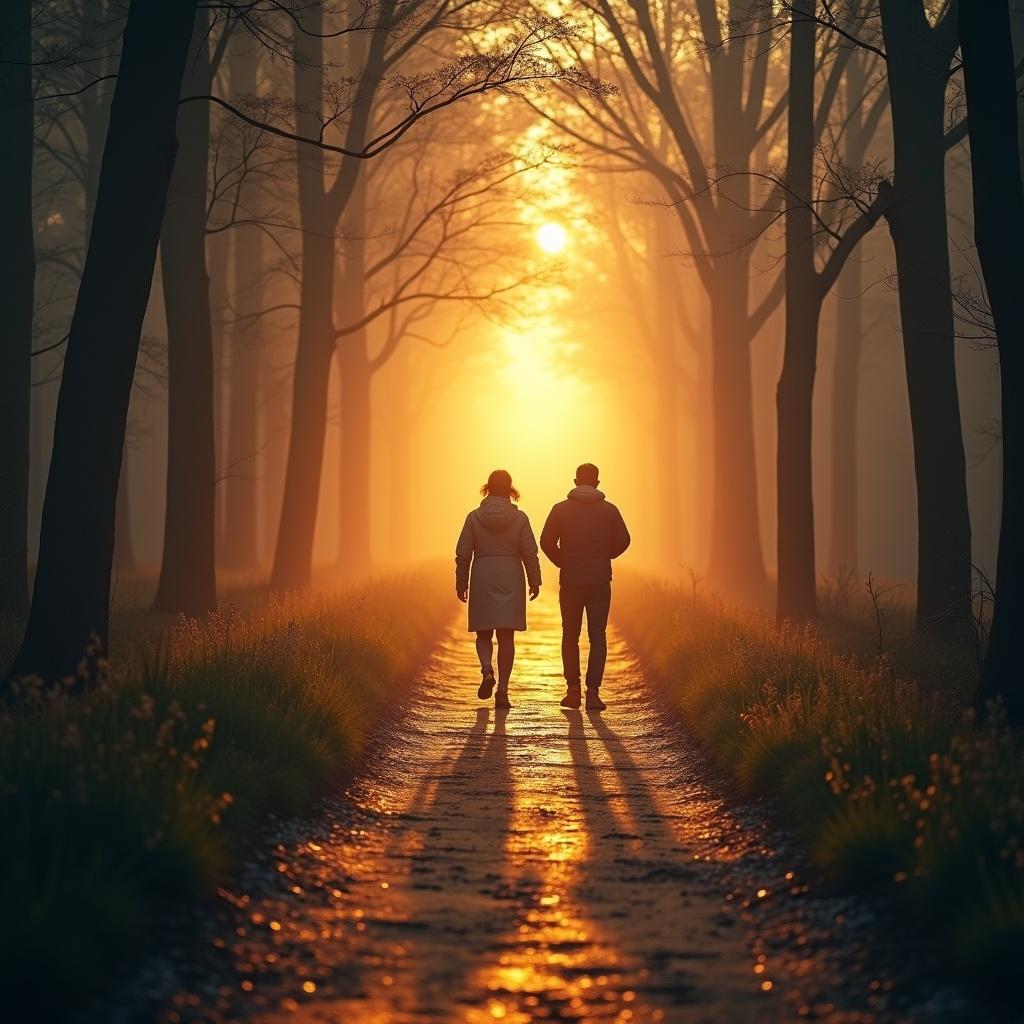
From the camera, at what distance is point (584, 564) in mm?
13273

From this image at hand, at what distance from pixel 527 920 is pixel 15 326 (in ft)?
39.1

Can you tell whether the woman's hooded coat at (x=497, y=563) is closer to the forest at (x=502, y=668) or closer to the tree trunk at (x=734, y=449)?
the forest at (x=502, y=668)

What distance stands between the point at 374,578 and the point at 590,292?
1886 cm

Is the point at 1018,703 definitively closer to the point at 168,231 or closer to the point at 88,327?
the point at 88,327

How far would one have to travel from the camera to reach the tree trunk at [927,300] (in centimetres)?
1444

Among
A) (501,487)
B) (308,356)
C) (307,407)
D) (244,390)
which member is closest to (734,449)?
(307,407)

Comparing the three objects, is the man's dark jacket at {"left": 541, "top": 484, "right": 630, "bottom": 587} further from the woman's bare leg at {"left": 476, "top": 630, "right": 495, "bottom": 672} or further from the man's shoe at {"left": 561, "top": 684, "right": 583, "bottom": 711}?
the man's shoe at {"left": 561, "top": 684, "right": 583, "bottom": 711}

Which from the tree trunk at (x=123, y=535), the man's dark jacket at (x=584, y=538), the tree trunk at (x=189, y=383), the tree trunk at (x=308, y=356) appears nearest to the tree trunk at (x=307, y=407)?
the tree trunk at (x=308, y=356)

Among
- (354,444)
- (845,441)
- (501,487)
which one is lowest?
(501,487)

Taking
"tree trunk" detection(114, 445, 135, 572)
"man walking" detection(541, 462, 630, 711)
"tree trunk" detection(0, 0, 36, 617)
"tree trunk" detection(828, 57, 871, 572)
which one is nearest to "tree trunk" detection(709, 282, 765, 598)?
"tree trunk" detection(828, 57, 871, 572)

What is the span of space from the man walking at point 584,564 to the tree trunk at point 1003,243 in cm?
440

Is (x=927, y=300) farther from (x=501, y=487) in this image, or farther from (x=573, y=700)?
(x=573, y=700)

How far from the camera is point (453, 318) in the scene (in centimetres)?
4697

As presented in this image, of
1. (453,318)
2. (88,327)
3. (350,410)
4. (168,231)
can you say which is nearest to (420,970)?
(88,327)
